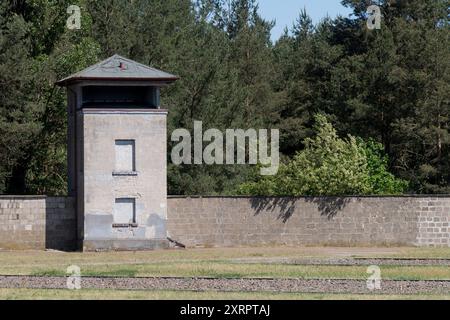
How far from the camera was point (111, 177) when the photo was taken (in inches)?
1815

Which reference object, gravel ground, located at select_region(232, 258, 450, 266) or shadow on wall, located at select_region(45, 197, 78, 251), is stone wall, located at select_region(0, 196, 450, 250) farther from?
gravel ground, located at select_region(232, 258, 450, 266)

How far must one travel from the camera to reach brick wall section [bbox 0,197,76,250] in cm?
4612

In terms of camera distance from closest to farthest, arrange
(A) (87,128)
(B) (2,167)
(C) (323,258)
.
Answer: (C) (323,258), (A) (87,128), (B) (2,167)

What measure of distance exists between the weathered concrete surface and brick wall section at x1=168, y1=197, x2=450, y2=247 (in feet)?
7.75

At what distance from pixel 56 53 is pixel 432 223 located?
23.2 meters

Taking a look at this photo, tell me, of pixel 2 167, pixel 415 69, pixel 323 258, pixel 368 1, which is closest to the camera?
pixel 323 258

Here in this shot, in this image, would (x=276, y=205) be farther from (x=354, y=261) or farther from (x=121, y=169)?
(x=354, y=261)

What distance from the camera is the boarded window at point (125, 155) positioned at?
152 feet

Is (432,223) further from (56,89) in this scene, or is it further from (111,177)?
(56,89)

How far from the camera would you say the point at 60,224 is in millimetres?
47031

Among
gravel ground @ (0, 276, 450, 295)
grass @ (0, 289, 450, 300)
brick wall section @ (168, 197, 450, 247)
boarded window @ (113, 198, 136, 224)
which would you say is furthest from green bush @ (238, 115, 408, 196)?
grass @ (0, 289, 450, 300)
